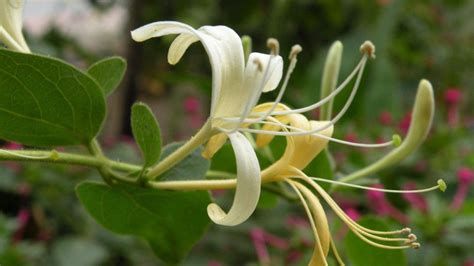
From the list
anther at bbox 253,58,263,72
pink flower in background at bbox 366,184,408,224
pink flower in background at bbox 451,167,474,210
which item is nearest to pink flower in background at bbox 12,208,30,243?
pink flower in background at bbox 366,184,408,224

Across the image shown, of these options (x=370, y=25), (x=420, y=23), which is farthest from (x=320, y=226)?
(x=420, y=23)

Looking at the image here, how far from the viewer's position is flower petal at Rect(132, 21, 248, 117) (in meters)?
0.39

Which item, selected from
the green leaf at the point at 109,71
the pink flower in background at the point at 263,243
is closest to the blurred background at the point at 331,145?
the pink flower in background at the point at 263,243

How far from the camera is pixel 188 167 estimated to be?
1.61 feet

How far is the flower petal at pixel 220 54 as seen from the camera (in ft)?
1.28

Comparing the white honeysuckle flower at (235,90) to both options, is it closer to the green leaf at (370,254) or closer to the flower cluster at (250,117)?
the flower cluster at (250,117)

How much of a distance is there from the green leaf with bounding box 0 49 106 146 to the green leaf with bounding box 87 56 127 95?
0.05 m

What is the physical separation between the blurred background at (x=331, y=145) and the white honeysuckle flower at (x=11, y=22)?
0.62ft

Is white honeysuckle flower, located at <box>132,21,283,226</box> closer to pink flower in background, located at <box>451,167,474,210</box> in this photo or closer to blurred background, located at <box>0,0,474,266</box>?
blurred background, located at <box>0,0,474,266</box>

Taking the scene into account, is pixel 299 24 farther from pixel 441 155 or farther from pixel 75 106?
pixel 75 106

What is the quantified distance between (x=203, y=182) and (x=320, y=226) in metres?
0.09

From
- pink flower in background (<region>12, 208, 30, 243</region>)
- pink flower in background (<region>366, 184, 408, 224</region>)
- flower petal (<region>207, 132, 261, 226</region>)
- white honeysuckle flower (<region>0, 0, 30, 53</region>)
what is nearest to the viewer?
flower petal (<region>207, 132, 261, 226</region>)

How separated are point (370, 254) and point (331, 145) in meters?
0.50

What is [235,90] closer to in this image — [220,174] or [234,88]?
[234,88]
